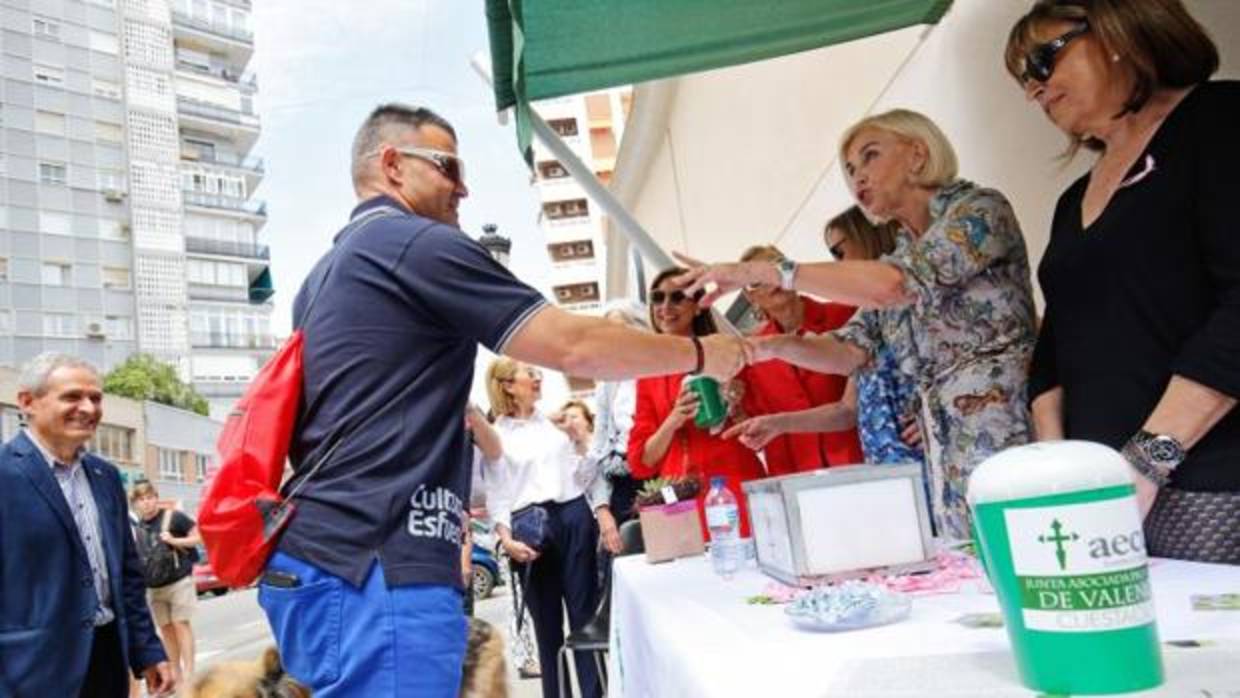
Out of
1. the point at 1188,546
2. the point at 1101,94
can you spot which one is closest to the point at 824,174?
the point at 1101,94

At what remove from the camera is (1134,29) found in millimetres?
1443

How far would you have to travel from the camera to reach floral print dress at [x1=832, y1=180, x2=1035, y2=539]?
177 centimetres

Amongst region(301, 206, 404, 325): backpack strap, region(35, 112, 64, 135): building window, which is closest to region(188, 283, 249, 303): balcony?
region(35, 112, 64, 135): building window

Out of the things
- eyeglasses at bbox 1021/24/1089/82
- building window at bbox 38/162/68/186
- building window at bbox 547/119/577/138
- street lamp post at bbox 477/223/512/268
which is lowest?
eyeglasses at bbox 1021/24/1089/82

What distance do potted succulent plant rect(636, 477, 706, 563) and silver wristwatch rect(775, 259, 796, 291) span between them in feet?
2.51

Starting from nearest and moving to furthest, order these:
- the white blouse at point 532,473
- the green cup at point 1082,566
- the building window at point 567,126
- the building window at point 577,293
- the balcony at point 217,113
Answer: the green cup at point 1082,566, the white blouse at point 532,473, the building window at point 567,126, the building window at point 577,293, the balcony at point 217,113

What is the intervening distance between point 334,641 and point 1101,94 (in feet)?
5.14

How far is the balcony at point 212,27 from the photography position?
56.7 meters

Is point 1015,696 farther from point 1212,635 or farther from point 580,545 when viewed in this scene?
point 580,545

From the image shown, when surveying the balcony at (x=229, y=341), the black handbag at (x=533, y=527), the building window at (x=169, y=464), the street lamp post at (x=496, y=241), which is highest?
the balcony at (x=229, y=341)

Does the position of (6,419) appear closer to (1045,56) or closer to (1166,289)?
(1045,56)

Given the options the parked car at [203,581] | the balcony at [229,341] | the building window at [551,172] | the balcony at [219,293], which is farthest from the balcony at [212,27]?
the parked car at [203,581]

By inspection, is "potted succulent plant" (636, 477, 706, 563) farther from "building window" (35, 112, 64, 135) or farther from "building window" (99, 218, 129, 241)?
"building window" (35, 112, 64, 135)

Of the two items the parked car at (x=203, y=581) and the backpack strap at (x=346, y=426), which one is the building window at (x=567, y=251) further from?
the backpack strap at (x=346, y=426)
